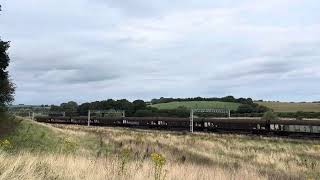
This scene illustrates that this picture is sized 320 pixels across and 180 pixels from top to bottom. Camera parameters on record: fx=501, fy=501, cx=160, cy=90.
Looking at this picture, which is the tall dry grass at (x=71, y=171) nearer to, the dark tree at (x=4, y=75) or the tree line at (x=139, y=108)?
the dark tree at (x=4, y=75)

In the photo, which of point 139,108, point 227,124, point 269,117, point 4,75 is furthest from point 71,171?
point 139,108

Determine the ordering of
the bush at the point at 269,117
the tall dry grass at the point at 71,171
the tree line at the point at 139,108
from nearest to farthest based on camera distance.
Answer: the tall dry grass at the point at 71,171 → the bush at the point at 269,117 → the tree line at the point at 139,108

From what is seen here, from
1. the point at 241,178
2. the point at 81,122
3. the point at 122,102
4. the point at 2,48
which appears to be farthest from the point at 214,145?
the point at 122,102

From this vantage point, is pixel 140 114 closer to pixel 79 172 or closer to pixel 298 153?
pixel 298 153

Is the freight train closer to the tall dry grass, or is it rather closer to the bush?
the bush

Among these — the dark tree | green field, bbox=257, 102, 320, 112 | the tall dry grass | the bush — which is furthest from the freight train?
green field, bbox=257, 102, 320, 112

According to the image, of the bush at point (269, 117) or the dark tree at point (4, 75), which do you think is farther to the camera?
the bush at point (269, 117)

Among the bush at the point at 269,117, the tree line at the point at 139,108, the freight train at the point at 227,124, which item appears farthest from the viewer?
the tree line at the point at 139,108

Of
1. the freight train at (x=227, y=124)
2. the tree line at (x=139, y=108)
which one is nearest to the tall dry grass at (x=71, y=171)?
the freight train at (x=227, y=124)

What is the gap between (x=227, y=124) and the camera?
212 ft

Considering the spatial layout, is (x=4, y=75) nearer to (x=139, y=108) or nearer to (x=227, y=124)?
(x=227, y=124)

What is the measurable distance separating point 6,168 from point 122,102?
153209 millimetres

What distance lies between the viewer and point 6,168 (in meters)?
8.85

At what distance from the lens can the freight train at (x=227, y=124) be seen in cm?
4899
